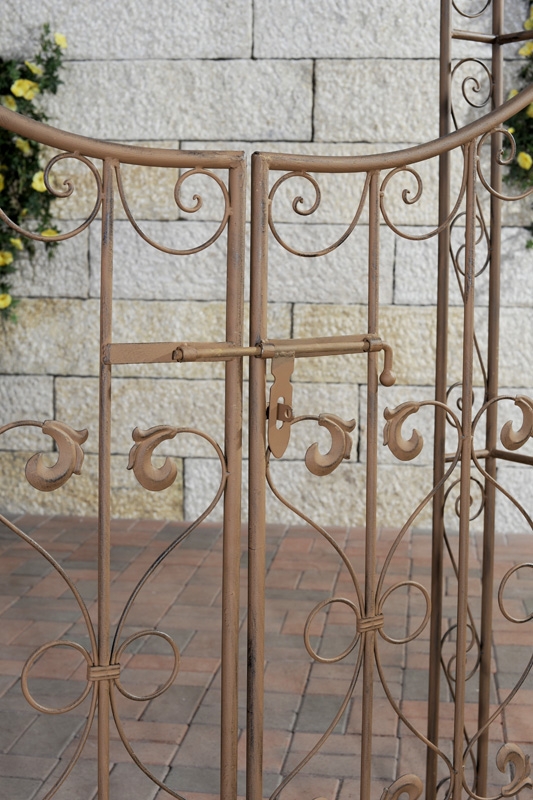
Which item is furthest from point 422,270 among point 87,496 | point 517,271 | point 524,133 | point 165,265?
point 87,496

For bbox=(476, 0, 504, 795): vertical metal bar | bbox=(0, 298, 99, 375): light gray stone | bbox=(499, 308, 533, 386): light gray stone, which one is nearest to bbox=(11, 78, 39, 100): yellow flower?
bbox=(0, 298, 99, 375): light gray stone

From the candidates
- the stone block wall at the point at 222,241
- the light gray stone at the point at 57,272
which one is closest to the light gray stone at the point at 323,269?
the stone block wall at the point at 222,241

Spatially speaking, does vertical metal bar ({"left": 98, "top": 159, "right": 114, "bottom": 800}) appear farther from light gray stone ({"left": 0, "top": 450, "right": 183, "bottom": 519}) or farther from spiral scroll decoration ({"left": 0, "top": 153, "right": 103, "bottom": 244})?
light gray stone ({"left": 0, "top": 450, "right": 183, "bottom": 519})

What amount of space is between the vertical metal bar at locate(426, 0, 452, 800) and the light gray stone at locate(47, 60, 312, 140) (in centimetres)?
234

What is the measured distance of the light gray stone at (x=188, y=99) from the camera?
4.36 metres

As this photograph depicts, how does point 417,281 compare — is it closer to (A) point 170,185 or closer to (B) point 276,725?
(A) point 170,185

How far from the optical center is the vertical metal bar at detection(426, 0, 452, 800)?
2.02 m

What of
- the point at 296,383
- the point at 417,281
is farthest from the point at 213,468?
the point at 417,281

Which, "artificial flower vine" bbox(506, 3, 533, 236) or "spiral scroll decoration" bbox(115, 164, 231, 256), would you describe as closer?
"spiral scroll decoration" bbox(115, 164, 231, 256)

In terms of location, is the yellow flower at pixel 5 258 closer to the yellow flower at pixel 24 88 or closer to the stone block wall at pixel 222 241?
the stone block wall at pixel 222 241

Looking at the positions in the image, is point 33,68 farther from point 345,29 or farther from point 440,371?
point 440,371

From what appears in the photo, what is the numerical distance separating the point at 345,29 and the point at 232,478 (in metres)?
3.12

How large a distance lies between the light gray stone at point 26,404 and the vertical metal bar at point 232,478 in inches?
115

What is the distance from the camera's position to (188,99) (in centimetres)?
439
